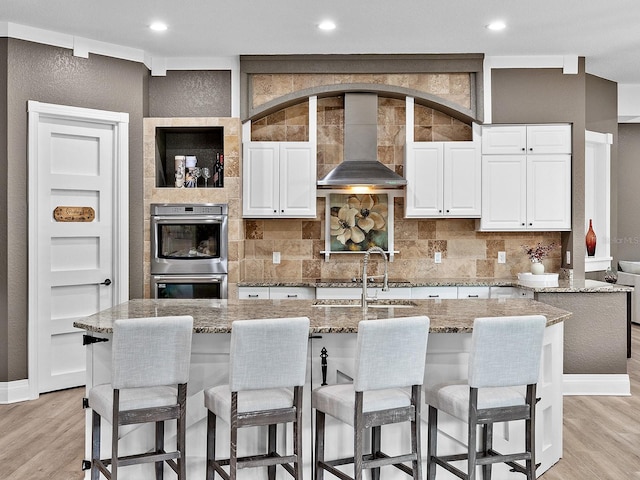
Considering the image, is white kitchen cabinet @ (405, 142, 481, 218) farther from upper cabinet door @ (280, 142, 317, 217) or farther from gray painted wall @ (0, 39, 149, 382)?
gray painted wall @ (0, 39, 149, 382)

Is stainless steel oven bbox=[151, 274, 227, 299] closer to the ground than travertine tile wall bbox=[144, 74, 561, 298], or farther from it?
closer to the ground

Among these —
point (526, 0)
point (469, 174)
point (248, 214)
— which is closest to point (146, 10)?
point (248, 214)

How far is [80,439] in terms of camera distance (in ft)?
12.4

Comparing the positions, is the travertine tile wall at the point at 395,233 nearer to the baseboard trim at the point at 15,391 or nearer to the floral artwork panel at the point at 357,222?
the floral artwork panel at the point at 357,222

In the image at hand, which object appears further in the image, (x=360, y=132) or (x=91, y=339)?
(x=360, y=132)

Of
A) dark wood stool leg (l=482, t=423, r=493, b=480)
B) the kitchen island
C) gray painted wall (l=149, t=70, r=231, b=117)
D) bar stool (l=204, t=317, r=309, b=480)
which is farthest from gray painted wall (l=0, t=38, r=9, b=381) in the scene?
dark wood stool leg (l=482, t=423, r=493, b=480)

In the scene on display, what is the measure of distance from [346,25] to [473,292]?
8.39 ft

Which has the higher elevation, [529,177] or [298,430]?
[529,177]

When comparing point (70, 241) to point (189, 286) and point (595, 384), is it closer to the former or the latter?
point (189, 286)

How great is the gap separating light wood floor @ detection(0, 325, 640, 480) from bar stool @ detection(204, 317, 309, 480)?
4.03ft

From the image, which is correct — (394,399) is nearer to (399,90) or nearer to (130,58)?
(399,90)

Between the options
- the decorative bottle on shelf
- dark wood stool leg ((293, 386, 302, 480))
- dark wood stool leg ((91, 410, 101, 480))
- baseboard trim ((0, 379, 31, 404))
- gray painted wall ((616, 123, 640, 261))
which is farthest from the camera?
gray painted wall ((616, 123, 640, 261))

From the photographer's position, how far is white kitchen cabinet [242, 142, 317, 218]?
18.0 ft

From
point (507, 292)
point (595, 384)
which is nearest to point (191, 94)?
point (507, 292)
